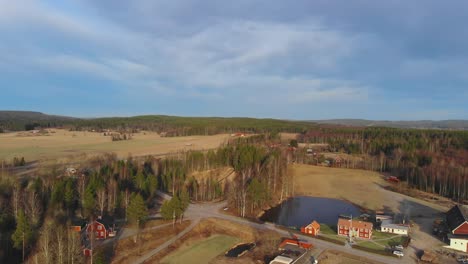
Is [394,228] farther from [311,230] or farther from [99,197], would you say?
[99,197]

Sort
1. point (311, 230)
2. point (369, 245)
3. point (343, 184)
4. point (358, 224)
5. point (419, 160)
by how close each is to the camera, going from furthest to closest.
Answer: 1. point (419, 160)
2. point (343, 184)
3. point (311, 230)
4. point (358, 224)
5. point (369, 245)

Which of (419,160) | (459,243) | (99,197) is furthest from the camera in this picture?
(419,160)

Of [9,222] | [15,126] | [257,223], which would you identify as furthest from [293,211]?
[15,126]

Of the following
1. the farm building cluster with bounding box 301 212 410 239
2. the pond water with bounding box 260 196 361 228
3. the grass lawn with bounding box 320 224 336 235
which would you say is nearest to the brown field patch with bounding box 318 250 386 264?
the farm building cluster with bounding box 301 212 410 239

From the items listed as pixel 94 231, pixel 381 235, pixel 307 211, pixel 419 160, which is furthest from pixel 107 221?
pixel 419 160

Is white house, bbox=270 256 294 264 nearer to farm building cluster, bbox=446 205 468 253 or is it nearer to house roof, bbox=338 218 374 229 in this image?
house roof, bbox=338 218 374 229

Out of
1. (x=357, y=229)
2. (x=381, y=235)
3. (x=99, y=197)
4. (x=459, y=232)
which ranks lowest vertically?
(x=381, y=235)
